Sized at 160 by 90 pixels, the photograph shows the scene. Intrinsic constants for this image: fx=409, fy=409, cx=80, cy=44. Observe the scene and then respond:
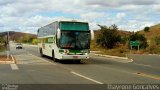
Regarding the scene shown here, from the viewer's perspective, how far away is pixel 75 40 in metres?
30.9

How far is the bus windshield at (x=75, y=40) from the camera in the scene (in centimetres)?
3091

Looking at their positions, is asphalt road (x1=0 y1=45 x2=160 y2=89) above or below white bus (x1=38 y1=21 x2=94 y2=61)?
below

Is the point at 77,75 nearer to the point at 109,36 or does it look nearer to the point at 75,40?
the point at 75,40

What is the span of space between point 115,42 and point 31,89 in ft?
181

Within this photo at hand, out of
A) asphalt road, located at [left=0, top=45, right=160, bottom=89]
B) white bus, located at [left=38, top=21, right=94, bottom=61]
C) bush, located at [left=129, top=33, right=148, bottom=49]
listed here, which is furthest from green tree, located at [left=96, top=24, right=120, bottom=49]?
asphalt road, located at [left=0, top=45, right=160, bottom=89]

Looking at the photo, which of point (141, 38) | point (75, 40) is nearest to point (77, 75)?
point (75, 40)

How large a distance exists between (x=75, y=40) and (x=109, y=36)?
121ft

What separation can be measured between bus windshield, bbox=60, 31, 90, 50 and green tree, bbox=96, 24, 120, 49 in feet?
119

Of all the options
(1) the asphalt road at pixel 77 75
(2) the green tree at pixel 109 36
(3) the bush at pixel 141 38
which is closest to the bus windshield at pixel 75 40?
(1) the asphalt road at pixel 77 75

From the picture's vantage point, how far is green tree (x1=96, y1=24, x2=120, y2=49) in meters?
67.5

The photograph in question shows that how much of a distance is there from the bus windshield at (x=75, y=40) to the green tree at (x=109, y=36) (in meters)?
36.3

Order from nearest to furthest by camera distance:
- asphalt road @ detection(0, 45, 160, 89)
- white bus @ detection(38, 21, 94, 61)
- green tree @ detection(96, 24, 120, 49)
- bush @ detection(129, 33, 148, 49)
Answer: asphalt road @ detection(0, 45, 160, 89) → white bus @ detection(38, 21, 94, 61) → bush @ detection(129, 33, 148, 49) → green tree @ detection(96, 24, 120, 49)

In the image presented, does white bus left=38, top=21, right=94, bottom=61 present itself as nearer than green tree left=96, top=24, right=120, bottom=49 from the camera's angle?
Yes

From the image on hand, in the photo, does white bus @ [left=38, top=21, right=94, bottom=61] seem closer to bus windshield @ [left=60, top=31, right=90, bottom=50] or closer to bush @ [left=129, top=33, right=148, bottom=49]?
bus windshield @ [left=60, top=31, right=90, bottom=50]
